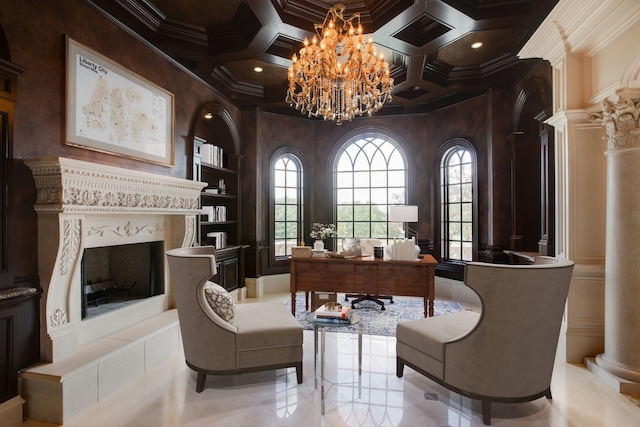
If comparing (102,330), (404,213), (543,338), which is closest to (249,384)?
(102,330)

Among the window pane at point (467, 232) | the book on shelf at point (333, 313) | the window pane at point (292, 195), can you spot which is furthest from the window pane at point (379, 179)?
the book on shelf at point (333, 313)

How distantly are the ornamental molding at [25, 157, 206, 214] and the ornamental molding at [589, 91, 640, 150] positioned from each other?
415cm

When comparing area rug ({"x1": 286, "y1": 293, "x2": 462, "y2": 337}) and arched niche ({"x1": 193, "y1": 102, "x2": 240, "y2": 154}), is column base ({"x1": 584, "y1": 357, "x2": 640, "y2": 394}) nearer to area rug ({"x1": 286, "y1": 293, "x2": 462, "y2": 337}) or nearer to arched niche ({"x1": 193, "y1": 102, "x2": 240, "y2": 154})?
area rug ({"x1": 286, "y1": 293, "x2": 462, "y2": 337})

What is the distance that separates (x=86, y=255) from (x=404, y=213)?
4070mm

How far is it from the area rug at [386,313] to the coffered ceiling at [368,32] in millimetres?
3360

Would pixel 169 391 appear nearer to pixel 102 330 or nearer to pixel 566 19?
pixel 102 330

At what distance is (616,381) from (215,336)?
3.18 m

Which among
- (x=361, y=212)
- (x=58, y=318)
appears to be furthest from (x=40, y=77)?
(x=361, y=212)

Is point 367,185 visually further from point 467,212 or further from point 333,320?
point 333,320

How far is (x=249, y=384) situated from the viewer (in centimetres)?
276

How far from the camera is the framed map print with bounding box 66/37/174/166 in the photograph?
9.37 feet

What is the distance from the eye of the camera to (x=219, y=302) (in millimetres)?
2707

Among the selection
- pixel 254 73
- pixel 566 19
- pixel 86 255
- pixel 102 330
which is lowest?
pixel 102 330

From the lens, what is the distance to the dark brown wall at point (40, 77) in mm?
2424
